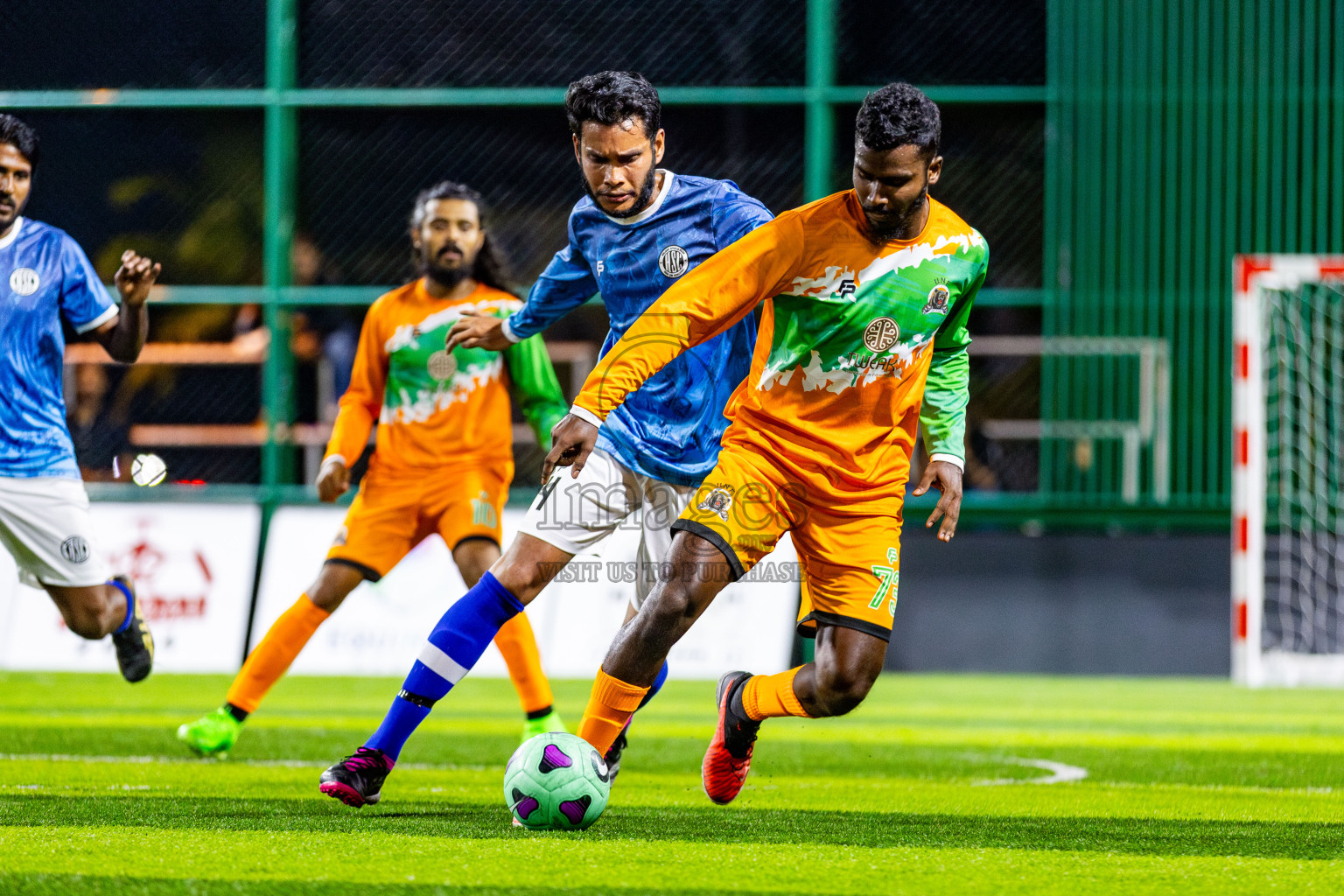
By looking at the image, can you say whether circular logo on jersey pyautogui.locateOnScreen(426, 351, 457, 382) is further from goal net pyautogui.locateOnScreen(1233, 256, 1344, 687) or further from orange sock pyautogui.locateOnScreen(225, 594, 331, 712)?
goal net pyautogui.locateOnScreen(1233, 256, 1344, 687)

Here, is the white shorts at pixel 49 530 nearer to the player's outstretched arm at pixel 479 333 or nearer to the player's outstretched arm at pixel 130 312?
the player's outstretched arm at pixel 130 312

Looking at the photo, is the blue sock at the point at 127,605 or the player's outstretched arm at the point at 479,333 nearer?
the player's outstretched arm at the point at 479,333

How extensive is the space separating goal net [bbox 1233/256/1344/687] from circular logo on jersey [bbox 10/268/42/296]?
734 cm

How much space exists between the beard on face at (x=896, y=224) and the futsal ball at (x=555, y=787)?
1.51 m

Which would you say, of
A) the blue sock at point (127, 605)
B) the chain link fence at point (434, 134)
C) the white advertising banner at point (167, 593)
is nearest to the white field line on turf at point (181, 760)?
the blue sock at point (127, 605)

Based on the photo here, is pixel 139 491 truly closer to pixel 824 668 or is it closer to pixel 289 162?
pixel 289 162

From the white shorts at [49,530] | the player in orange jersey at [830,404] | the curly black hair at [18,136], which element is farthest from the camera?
the white shorts at [49,530]

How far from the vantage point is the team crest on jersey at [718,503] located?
4.31 m

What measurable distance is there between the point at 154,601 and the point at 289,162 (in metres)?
3.37

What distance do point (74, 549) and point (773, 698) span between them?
110 inches

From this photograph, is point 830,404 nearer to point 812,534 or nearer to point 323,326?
point 812,534

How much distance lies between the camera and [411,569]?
35.5ft

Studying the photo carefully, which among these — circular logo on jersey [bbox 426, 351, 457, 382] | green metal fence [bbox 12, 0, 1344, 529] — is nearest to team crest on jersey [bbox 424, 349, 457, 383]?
circular logo on jersey [bbox 426, 351, 457, 382]

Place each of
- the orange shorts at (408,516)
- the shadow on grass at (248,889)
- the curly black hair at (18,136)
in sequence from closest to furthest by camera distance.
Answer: the shadow on grass at (248,889) < the curly black hair at (18,136) < the orange shorts at (408,516)
